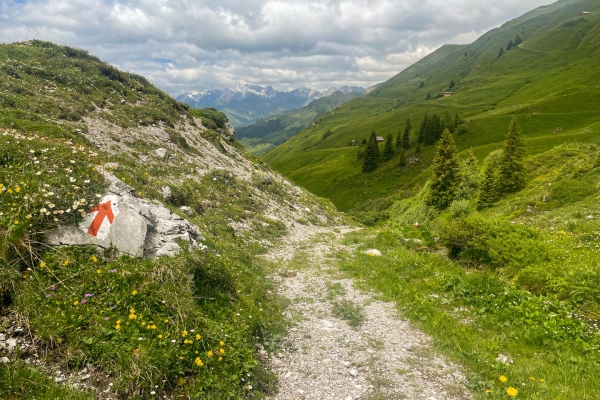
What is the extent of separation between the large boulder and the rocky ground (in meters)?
4.91

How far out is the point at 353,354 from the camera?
8.62 m

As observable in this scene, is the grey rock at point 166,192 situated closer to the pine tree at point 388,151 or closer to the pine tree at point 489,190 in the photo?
the pine tree at point 489,190

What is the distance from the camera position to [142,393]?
5625 millimetres

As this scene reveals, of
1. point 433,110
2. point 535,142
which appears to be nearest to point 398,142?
point 535,142

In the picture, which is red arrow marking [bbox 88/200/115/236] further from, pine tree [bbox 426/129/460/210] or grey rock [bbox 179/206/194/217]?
→ pine tree [bbox 426/129/460/210]

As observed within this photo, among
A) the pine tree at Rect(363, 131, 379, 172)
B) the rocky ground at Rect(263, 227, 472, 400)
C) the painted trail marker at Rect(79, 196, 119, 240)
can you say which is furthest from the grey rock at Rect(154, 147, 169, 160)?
the pine tree at Rect(363, 131, 379, 172)

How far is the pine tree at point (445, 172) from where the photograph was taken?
140ft

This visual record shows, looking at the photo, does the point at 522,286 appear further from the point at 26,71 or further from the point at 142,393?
the point at 26,71

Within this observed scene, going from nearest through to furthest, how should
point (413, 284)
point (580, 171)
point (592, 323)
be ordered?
point (592, 323), point (413, 284), point (580, 171)

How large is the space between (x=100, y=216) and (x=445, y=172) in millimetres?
43575

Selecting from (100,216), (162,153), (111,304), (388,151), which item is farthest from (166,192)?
(388,151)

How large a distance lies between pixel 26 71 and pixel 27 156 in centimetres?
3307

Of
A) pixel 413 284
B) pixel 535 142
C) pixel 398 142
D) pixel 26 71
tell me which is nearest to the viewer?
pixel 413 284

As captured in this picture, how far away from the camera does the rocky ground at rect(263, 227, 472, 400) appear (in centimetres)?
718
